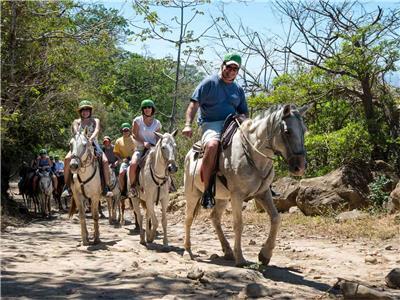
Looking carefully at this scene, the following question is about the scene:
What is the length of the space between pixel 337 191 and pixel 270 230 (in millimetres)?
5945

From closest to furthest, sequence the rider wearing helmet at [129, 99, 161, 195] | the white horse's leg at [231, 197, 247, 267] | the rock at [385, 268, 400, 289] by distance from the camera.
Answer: the rock at [385, 268, 400, 289] < the white horse's leg at [231, 197, 247, 267] < the rider wearing helmet at [129, 99, 161, 195]

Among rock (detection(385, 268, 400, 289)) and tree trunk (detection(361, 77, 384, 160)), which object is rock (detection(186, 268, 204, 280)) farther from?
tree trunk (detection(361, 77, 384, 160))

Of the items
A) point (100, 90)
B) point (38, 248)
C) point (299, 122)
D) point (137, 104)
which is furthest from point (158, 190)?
point (137, 104)

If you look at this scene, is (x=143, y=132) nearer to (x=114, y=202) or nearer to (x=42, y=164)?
(x=114, y=202)

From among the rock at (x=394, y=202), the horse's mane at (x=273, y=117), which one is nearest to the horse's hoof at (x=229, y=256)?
the horse's mane at (x=273, y=117)

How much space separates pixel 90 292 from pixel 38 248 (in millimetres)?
3851

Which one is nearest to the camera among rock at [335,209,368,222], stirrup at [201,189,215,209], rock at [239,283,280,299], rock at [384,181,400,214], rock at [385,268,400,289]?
rock at [239,283,280,299]

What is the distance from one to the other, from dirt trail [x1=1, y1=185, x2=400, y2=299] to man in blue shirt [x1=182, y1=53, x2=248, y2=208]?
54.1 inches

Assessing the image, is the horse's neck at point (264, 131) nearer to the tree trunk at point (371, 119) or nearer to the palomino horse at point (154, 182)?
the palomino horse at point (154, 182)

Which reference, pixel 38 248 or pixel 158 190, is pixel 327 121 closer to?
pixel 158 190

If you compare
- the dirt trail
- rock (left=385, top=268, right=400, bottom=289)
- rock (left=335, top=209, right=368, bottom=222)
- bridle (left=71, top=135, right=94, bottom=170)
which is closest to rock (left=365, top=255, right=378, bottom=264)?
the dirt trail

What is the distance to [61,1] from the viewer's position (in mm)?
11711

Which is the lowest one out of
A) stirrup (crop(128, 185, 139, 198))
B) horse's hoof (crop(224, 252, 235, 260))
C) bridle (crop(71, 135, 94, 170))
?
horse's hoof (crop(224, 252, 235, 260))

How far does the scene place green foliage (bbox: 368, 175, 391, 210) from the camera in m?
12.0
